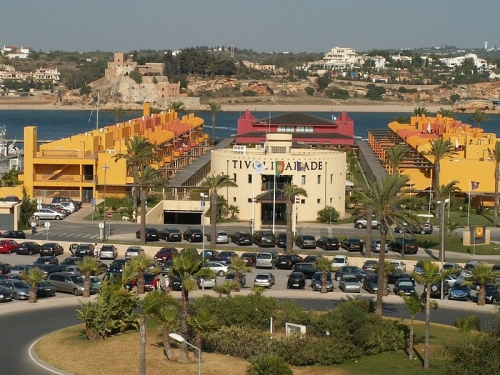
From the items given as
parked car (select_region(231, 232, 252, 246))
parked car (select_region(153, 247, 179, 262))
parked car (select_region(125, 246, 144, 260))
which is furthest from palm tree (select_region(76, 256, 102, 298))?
parked car (select_region(231, 232, 252, 246))

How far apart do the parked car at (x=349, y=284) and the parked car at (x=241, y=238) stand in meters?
12.7

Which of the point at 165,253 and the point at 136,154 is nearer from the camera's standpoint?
the point at 165,253

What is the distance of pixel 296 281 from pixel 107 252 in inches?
499

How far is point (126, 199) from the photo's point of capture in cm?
7706

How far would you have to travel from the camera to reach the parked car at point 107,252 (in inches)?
2352

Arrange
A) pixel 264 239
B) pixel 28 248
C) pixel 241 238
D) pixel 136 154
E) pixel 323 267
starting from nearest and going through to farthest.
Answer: pixel 323 267 < pixel 28 248 < pixel 264 239 < pixel 241 238 < pixel 136 154

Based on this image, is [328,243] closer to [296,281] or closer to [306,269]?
[306,269]

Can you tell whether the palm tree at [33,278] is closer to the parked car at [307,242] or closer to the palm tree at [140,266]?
the palm tree at [140,266]

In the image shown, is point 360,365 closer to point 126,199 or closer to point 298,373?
point 298,373

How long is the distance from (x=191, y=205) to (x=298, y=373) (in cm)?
Answer: 3862

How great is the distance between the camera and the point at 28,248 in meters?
60.9

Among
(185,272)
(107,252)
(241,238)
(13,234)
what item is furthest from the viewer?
(241,238)

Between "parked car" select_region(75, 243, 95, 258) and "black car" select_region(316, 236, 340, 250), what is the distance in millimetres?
12653

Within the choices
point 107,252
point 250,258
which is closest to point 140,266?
point 250,258
